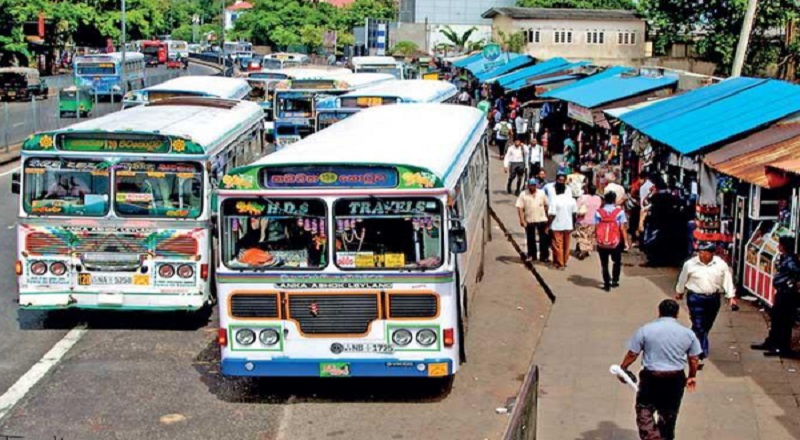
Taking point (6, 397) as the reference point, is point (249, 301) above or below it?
above

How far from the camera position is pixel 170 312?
50.7 feet

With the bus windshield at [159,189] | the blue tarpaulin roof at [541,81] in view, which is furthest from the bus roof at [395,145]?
the blue tarpaulin roof at [541,81]

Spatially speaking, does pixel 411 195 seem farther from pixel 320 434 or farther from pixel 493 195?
pixel 493 195

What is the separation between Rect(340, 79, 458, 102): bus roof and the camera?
25.6 m

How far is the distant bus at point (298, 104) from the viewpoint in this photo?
97.1ft

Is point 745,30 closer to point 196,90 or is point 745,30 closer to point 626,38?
point 196,90

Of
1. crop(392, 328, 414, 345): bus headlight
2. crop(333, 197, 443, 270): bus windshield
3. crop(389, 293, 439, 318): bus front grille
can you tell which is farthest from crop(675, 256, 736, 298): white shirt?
crop(392, 328, 414, 345): bus headlight

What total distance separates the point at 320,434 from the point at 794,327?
6.67m

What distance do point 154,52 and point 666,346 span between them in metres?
99.3

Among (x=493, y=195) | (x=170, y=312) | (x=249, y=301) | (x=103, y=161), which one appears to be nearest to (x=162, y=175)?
(x=103, y=161)

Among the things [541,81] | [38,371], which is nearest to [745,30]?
[38,371]

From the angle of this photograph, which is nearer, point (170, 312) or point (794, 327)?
point (794, 327)

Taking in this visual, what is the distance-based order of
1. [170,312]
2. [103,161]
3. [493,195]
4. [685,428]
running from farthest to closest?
[493,195] → [170,312] → [103,161] → [685,428]

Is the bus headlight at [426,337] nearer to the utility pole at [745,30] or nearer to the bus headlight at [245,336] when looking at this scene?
the bus headlight at [245,336]
